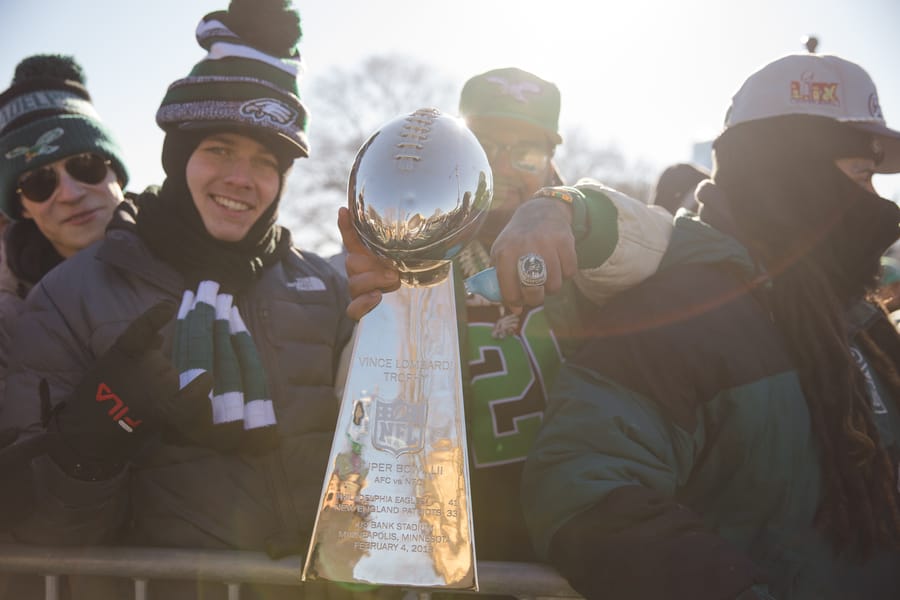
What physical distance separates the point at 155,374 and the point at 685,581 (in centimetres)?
121

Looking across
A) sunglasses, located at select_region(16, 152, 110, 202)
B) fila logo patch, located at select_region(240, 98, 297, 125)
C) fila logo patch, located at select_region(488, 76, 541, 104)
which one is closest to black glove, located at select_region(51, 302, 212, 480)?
fila logo patch, located at select_region(240, 98, 297, 125)

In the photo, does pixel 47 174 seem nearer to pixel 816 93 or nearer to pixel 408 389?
pixel 408 389

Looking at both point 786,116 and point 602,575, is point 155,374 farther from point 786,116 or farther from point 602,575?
point 786,116

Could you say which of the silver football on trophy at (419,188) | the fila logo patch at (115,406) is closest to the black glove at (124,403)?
the fila logo patch at (115,406)

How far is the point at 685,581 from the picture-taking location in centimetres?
119

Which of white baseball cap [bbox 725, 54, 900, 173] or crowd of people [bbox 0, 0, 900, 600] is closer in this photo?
crowd of people [bbox 0, 0, 900, 600]

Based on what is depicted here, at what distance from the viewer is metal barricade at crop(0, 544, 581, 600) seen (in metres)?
1.45

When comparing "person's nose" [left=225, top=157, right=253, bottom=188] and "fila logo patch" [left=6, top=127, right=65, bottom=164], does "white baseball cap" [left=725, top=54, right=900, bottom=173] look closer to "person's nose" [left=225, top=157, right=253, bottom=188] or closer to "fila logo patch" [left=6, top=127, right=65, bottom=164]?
"person's nose" [left=225, top=157, right=253, bottom=188]

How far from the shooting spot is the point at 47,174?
240 centimetres

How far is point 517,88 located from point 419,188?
5.34ft

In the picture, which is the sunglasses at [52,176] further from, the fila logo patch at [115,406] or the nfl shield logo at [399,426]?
the nfl shield logo at [399,426]

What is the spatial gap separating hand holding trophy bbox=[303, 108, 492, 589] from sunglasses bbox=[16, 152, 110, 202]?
188 cm

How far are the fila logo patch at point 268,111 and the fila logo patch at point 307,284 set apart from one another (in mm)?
522

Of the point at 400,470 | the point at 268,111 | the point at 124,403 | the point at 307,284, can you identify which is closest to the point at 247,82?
the point at 268,111
